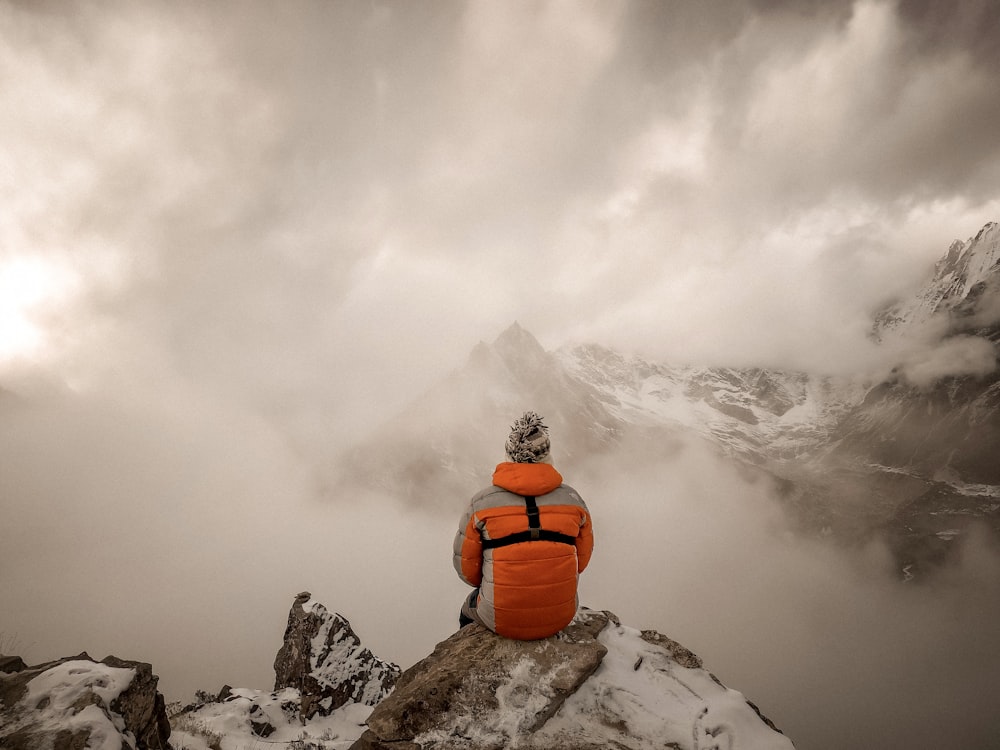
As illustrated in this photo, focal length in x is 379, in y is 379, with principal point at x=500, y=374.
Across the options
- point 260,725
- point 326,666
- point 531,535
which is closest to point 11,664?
point 531,535

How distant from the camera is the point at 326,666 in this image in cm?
1534

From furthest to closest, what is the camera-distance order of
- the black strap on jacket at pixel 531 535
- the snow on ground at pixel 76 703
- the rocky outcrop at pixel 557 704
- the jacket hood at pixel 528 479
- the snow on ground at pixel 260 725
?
1. the snow on ground at pixel 260 725
2. the jacket hood at pixel 528 479
3. the black strap on jacket at pixel 531 535
4. the rocky outcrop at pixel 557 704
5. the snow on ground at pixel 76 703

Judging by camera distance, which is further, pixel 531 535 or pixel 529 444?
pixel 529 444

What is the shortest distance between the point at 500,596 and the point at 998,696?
307 meters

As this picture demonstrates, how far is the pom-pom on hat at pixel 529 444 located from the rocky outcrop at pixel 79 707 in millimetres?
6216

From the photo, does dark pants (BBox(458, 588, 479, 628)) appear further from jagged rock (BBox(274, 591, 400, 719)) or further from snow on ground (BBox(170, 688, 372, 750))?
jagged rock (BBox(274, 591, 400, 719))

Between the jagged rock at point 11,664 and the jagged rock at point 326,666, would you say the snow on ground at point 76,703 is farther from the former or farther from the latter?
the jagged rock at point 326,666

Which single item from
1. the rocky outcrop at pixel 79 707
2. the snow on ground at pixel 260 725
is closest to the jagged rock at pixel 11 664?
the rocky outcrop at pixel 79 707

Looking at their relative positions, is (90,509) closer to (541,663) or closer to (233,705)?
(233,705)

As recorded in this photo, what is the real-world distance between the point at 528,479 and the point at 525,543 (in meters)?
0.86

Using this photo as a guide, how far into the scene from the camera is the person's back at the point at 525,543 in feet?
17.5

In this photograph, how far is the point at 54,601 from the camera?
479ft

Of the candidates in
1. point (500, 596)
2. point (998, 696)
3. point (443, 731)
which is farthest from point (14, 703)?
point (998, 696)

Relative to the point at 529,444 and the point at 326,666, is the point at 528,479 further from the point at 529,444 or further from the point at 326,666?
the point at 326,666
